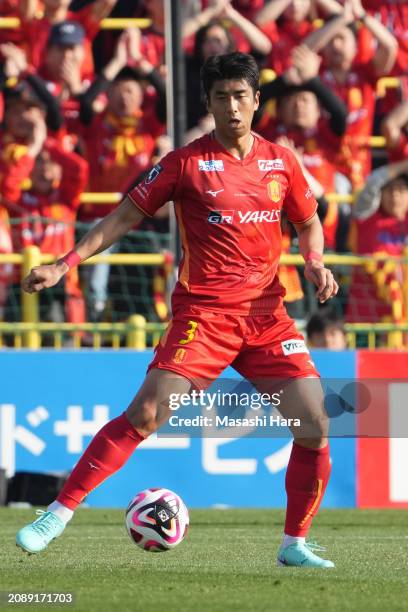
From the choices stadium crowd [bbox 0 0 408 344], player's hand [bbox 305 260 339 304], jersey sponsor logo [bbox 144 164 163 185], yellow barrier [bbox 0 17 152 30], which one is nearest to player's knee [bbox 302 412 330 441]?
player's hand [bbox 305 260 339 304]

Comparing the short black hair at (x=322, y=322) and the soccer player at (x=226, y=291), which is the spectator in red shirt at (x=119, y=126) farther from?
the soccer player at (x=226, y=291)

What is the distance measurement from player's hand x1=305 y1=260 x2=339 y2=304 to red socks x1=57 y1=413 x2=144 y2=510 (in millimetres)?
1067

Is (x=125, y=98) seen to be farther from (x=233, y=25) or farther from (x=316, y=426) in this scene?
(x=316, y=426)

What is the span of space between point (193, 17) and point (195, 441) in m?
4.12

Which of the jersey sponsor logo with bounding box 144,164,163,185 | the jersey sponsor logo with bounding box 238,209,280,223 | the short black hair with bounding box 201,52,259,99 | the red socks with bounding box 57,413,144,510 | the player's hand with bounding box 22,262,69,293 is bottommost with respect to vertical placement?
the red socks with bounding box 57,413,144,510

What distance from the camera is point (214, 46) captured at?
12250 mm

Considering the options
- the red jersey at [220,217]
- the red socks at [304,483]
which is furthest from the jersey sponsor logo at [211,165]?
the red socks at [304,483]

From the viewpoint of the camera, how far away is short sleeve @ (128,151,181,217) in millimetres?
6305

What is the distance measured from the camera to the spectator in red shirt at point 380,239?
11570mm

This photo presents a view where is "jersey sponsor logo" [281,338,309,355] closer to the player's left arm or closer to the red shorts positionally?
the red shorts

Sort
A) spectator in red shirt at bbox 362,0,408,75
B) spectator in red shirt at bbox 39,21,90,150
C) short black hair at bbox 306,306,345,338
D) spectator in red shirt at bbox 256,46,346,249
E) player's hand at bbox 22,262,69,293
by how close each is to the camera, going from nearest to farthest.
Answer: player's hand at bbox 22,262,69,293 < short black hair at bbox 306,306,345,338 < spectator in red shirt at bbox 39,21,90,150 < spectator in red shirt at bbox 256,46,346,249 < spectator in red shirt at bbox 362,0,408,75

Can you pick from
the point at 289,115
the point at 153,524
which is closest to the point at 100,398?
the point at 289,115

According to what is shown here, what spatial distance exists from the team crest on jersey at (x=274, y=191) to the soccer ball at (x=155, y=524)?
157 cm

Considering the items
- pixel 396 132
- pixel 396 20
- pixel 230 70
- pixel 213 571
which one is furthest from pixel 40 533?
pixel 396 20
